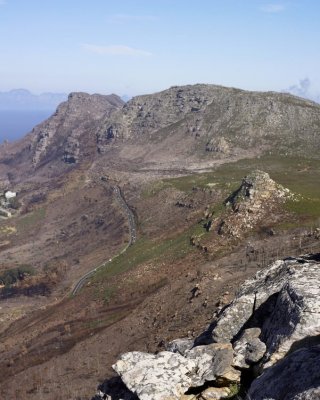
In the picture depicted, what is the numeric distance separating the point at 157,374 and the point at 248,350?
4453mm

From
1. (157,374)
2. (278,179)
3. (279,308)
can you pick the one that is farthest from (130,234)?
(157,374)

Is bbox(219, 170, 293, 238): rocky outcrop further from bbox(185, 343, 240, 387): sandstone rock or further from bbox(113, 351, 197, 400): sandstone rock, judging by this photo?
bbox(113, 351, 197, 400): sandstone rock

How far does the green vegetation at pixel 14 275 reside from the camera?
123m

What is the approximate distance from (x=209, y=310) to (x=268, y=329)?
36977 millimetres

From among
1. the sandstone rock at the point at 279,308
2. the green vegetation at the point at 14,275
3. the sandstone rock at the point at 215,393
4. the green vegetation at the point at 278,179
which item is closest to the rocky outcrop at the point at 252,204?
the green vegetation at the point at 278,179

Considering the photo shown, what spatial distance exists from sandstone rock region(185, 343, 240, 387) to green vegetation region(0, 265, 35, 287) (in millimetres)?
108256

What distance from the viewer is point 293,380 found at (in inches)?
638

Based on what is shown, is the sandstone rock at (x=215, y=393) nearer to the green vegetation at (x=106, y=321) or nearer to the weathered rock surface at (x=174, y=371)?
the weathered rock surface at (x=174, y=371)

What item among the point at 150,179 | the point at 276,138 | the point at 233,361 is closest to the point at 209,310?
the point at 233,361

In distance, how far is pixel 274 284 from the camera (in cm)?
2638

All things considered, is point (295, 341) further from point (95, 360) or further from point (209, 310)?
point (95, 360)

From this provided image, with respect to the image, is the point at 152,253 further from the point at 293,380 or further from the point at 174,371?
the point at 293,380

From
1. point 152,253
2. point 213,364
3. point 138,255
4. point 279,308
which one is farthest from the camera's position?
point 138,255

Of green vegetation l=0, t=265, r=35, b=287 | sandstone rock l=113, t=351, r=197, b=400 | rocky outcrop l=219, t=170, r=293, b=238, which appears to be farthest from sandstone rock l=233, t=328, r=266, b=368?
green vegetation l=0, t=265, r=35, b=287
